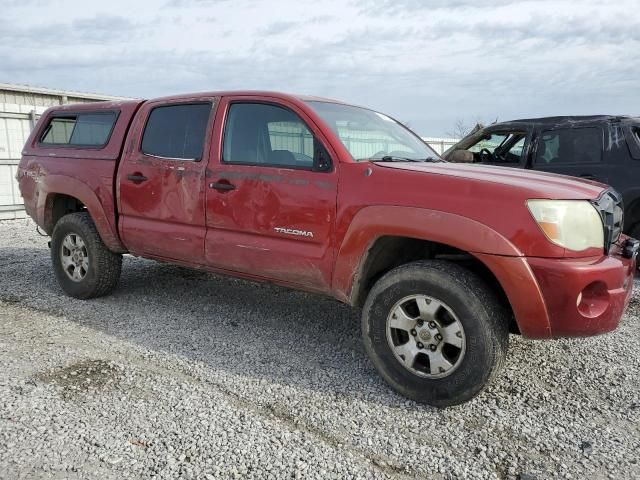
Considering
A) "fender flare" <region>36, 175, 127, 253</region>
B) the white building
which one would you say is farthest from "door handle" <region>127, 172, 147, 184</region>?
the white building

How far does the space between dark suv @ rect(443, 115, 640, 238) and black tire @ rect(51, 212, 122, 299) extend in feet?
12.2

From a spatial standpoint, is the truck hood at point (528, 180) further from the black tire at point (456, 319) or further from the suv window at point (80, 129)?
the suv window at point (80, 129)

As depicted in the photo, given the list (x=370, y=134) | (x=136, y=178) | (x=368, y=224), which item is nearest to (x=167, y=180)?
(x=136, y=178)

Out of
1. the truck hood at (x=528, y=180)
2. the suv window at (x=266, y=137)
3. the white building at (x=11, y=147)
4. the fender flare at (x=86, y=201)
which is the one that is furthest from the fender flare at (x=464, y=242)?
the white building at (x=11, y=147)

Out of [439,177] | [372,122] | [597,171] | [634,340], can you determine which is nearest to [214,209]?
[372,122]

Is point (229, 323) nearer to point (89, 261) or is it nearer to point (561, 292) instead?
point (89, 261)

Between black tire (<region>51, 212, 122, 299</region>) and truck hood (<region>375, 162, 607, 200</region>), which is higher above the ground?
truck hood (<region>375, 162, 607, 200</region>)

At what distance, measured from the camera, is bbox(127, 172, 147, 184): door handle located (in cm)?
434

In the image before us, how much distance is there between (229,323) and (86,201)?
5.71ft

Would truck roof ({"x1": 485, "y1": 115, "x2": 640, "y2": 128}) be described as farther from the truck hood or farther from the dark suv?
the truck hood

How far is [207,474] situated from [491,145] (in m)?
5.94

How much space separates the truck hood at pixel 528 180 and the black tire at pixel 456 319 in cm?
54

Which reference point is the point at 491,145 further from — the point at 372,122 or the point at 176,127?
the point at 176,127

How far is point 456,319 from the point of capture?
9.63ft
